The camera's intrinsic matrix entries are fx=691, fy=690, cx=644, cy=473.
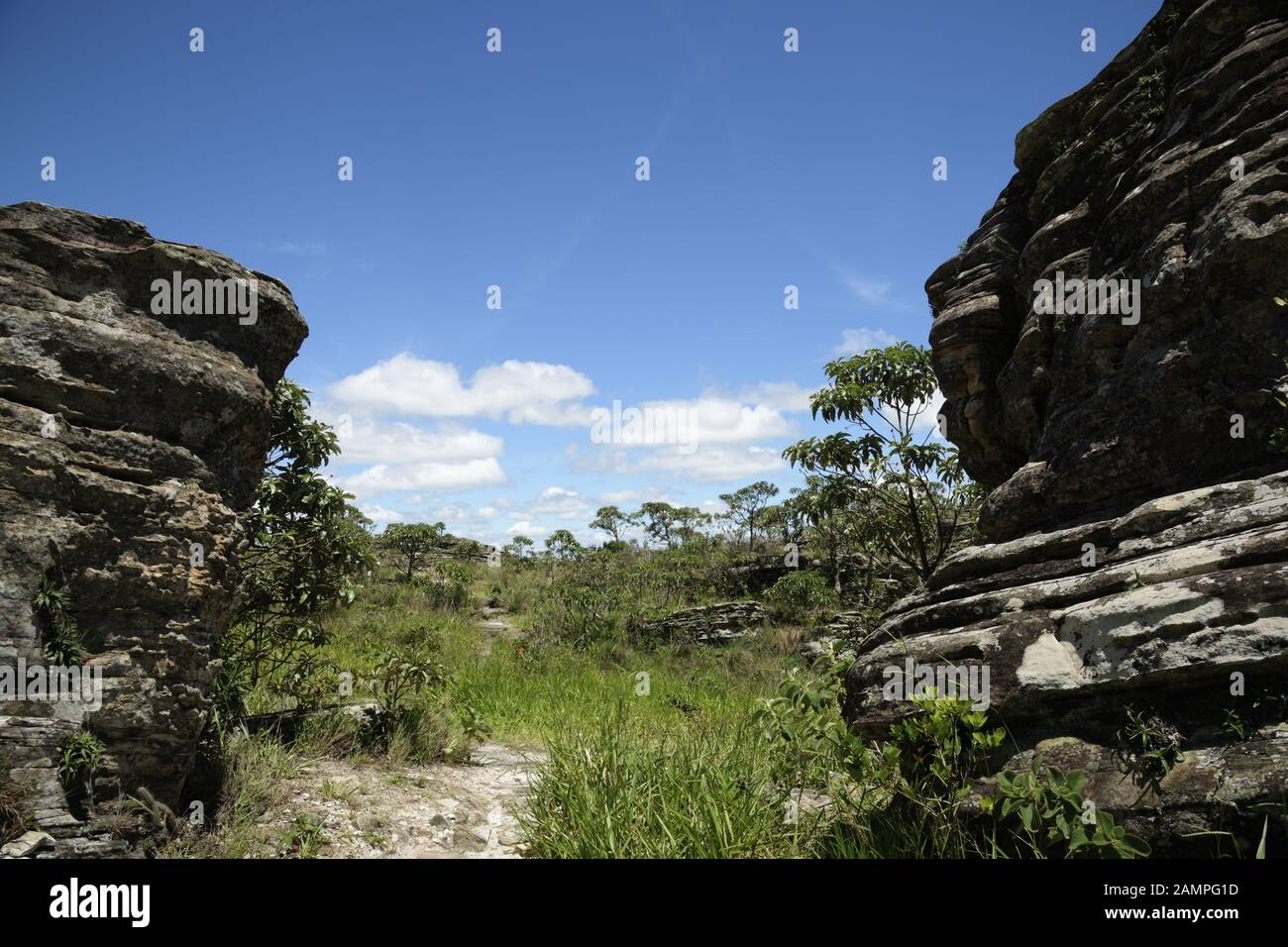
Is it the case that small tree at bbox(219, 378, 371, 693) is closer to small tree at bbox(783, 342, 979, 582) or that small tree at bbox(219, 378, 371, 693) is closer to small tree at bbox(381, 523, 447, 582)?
small tree at bbox(783, 342, 979, 582)

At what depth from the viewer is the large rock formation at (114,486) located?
3.96 m

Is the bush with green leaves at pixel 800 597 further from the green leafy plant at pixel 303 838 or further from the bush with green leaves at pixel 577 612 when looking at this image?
the green leafy plant at pixel 303 838

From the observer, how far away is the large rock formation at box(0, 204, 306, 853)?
3.96m

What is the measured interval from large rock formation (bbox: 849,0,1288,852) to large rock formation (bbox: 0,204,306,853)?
447 cm

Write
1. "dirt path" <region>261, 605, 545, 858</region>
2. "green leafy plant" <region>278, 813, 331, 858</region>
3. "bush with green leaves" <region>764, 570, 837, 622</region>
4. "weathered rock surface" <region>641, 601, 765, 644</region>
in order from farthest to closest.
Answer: "bush with green leaves" <region>764, 570, 837, 622</region> < "weathered rock surface" <region>641, 601, 765, 644</region> < "dirt path" <region>261, 605, 545, 858</region> < "green leafy plant" <region>278, 813, 331, 858</region>

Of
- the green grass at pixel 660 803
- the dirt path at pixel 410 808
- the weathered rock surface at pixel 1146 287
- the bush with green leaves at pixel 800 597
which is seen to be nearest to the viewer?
the green grass at pixel 660 803

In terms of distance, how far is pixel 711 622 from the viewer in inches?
654

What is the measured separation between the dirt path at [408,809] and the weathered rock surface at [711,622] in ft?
31.5

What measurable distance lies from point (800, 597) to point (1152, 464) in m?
12.6

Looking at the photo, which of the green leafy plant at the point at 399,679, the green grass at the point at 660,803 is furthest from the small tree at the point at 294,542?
the green grass at the point at 660,803

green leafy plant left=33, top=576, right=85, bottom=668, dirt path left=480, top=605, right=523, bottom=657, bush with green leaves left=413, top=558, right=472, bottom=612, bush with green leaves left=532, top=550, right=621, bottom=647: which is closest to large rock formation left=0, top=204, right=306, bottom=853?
green leafy plant left=33, top=576, right=85, bottom=668

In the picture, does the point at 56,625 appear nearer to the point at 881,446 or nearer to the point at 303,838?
the point at 303,838

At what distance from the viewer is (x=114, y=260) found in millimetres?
4723

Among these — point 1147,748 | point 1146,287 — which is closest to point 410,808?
point 1147,748
